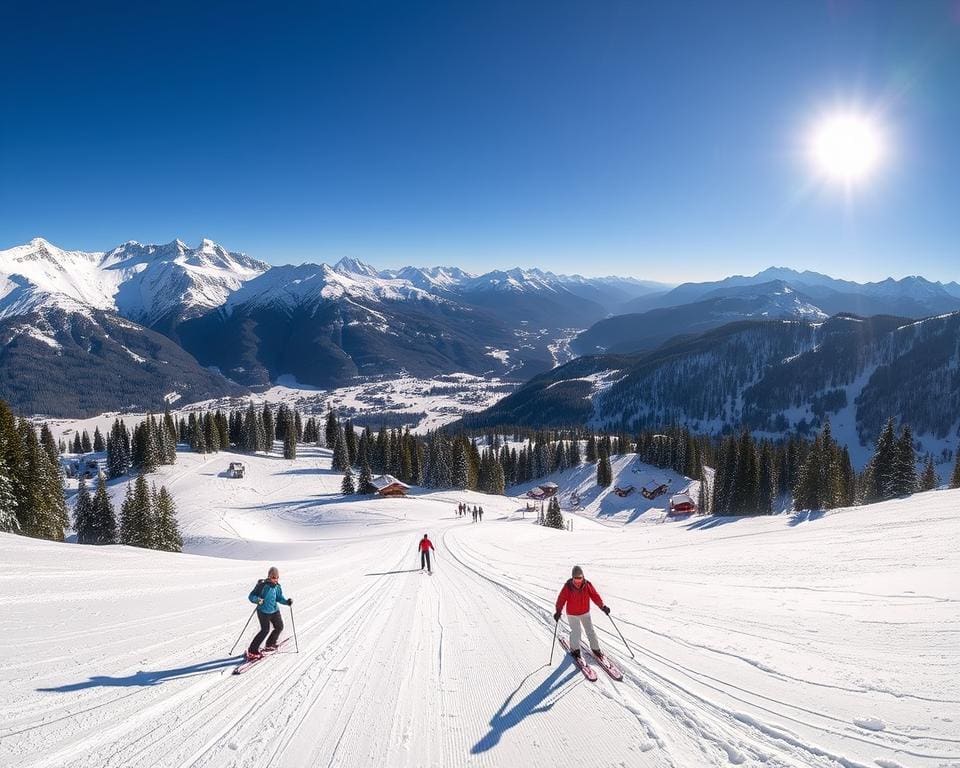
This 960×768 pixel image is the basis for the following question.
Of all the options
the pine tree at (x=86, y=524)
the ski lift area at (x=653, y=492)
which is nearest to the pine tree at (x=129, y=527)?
the pine tree at (x=86, y=524)

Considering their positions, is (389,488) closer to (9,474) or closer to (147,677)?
(9,474)

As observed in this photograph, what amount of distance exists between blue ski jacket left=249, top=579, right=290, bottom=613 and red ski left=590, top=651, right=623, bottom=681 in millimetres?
5863

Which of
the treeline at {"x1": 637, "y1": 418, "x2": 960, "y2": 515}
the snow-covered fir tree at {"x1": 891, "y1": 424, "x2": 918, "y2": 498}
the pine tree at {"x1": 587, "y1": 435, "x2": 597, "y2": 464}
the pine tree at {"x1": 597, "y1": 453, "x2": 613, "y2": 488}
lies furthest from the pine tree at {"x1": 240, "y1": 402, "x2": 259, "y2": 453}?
the snow-covered fir tree at {"x1": 891, "y1": 424, "x2": 918, "y2": 498}

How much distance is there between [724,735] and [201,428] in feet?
358

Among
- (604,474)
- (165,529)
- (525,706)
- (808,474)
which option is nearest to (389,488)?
(165,529)

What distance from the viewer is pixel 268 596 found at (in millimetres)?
8797

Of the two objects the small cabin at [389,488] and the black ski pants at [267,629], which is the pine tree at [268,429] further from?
the black ski pants at [267,629]

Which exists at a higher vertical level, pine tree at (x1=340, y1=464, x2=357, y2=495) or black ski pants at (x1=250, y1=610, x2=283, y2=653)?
black ski pants at (x1=250, y1=610, x2=283, y2=653)

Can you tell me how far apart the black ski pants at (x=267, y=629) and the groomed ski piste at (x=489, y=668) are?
0.36 metres

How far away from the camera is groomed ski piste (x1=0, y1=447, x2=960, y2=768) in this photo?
17.9ft

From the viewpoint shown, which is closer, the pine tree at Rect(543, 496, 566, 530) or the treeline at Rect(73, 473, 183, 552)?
the treeline at Rect(73, 473, 183, 552)

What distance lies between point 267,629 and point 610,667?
6374 mm

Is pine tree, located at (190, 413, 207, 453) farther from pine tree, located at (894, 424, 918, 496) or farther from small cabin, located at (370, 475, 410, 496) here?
pine tree, located at (894, 424, 918, 496)

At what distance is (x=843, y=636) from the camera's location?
8.52 m
